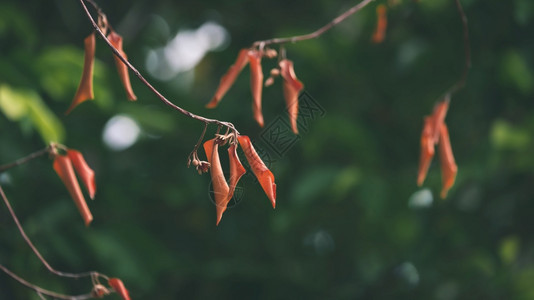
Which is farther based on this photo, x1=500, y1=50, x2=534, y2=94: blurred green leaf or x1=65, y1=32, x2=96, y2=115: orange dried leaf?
x1=500, y1=50, x2=534, y2=94: blurred green leaf

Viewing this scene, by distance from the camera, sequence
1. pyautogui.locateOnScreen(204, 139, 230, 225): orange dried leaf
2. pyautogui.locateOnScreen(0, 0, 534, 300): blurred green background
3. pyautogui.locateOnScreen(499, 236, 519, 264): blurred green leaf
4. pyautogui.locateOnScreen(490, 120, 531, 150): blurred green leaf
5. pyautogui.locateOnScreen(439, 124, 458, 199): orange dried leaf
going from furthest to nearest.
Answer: pyautogui.locateOnScreen(499, 236, 519, 264): blurred green leaf, pyautogui.locateOnScreen(0, 0, 534, 300): blurred green background, pyautogui.locateOnScreen(490, 120, 531, 150): blurred green leaf, pyautogui.locateOnScreen(439, 124, 458, 199): orange dried leaf, pyautogui.locateOnScreen(204, 139, 230, 225): orange dried leaf

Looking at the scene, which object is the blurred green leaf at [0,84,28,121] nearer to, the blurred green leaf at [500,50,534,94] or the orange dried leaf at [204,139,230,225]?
the orange dried leaf at [204,139,230,225]

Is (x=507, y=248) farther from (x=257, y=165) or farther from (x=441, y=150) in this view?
(x=257, y=165)

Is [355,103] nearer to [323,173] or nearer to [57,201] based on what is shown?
[323,173]

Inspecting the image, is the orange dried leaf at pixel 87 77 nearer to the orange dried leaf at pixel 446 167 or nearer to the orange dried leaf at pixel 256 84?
the orange dried leaf at pixel 256 84

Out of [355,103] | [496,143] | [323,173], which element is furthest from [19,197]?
[496,143]

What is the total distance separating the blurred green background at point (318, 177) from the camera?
148 centimetres

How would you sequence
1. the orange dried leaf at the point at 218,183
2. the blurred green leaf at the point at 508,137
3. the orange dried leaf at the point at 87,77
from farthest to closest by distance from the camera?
the blurred green leaf at the point at 508,137
the orange dried leaf at the point at 87,77
the orange dried leaf at the point at 218,183

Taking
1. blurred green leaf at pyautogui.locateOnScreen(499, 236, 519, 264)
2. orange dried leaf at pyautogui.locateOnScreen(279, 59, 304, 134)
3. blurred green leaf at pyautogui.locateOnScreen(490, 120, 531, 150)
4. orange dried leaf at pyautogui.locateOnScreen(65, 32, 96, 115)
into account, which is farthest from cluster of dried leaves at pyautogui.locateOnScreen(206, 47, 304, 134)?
blurred green leaf at pyautogui.locateOnScreen(499, 236, 519, 264)

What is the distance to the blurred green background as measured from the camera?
1480mm

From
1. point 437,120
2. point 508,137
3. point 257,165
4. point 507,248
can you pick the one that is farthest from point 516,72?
point 257,165

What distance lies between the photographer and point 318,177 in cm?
149

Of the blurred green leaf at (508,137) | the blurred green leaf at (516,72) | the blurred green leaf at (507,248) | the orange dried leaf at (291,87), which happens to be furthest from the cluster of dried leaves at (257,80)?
the blurred green leaf at (507,248)

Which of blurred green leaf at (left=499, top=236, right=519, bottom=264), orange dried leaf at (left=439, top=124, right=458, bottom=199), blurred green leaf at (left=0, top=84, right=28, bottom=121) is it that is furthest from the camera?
blurred green leaf at (left=499, top=236, right=519, bottom=264)
